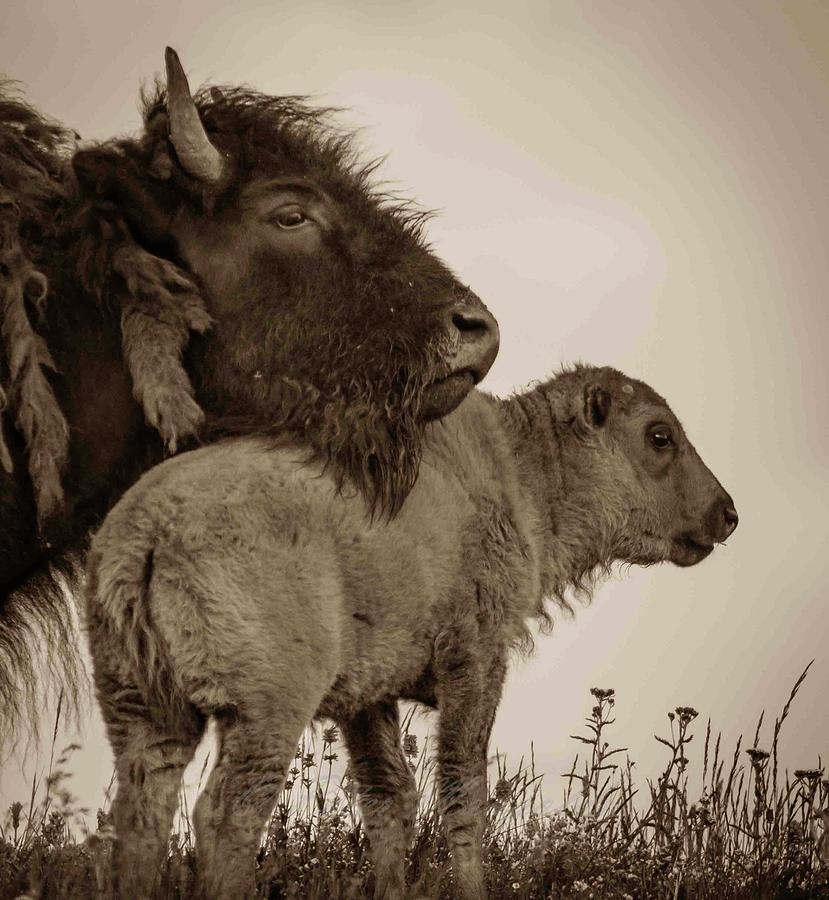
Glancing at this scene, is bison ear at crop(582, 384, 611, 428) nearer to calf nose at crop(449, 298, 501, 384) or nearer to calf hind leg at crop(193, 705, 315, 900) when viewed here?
calf nose at crop(449, 298, 501, 384)

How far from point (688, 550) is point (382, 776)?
1776 millimetres

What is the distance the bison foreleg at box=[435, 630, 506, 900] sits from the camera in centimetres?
480

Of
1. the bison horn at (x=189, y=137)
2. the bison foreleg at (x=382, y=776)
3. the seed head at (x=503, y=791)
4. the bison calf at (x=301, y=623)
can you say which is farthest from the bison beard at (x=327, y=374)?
the seed head at (x=503, y=791)

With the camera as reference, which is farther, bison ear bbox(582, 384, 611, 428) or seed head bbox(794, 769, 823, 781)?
bison ear bbox(582, 384, 611, 428)

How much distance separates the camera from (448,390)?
15.1 ft

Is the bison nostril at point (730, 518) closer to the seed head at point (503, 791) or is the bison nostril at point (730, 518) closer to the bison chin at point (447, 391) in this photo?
the seed head at point (503, 791)

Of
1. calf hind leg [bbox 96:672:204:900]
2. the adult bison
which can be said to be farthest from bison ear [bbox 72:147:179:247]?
calf hind leg [bbox 96:672:204:900]

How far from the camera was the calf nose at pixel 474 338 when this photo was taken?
4.54m

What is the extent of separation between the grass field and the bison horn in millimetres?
1758

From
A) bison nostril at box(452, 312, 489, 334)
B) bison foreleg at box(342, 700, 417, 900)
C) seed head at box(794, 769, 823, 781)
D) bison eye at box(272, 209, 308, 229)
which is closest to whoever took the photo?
bison nostril at box(452, 312, 489, 334)

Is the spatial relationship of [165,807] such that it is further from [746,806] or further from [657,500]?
[657,500]

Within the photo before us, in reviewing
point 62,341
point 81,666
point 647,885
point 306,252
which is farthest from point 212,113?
point 647,885

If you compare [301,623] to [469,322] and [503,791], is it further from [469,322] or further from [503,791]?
[503,791]

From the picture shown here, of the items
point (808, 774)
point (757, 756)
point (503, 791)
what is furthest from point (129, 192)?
point (808, 774)
